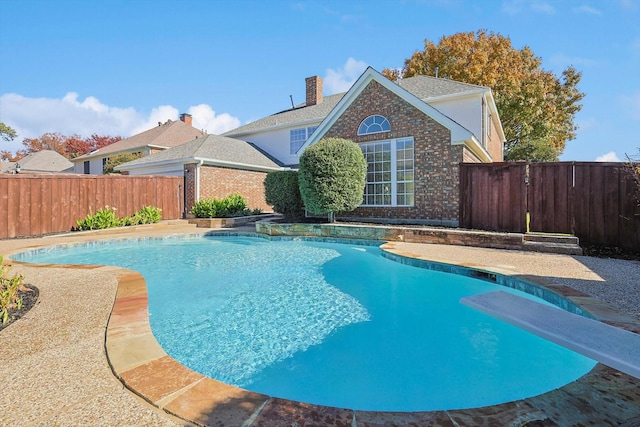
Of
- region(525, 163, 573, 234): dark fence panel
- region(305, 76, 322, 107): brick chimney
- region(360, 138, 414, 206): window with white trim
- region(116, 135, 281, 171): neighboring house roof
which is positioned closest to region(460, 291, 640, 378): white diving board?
region(525, 163, 573, 234): dark fence panel

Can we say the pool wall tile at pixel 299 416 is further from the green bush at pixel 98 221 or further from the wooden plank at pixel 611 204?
the green bush at pixel 98 221

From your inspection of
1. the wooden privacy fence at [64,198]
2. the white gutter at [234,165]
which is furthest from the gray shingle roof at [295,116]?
the wooden privacy fence at [64,198]

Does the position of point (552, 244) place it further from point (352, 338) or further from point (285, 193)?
point (285, 193)

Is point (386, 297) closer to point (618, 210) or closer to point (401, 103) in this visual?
point (618, 210)

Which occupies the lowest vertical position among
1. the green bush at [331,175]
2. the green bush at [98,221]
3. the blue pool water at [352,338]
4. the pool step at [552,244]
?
the blue pool water at [352,338]

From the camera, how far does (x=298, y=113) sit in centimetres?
2173

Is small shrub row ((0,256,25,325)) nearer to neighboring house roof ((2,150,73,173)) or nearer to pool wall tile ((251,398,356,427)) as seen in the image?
pool wall tile ((251,398,356,427))

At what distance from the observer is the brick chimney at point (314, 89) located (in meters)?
22.3

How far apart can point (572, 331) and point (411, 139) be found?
423 inches

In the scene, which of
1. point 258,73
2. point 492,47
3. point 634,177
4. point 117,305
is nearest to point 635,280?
point 634,177

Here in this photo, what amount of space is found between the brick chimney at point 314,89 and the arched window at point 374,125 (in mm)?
10322

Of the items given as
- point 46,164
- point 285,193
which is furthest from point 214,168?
point 46,164

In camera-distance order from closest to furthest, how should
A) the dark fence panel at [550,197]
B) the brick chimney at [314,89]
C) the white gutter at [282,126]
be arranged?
the dark fence panel at [550,197] → the white gutter at [282,126] → the brick chimney at [314,89]

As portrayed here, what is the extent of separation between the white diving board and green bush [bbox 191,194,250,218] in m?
13.8
